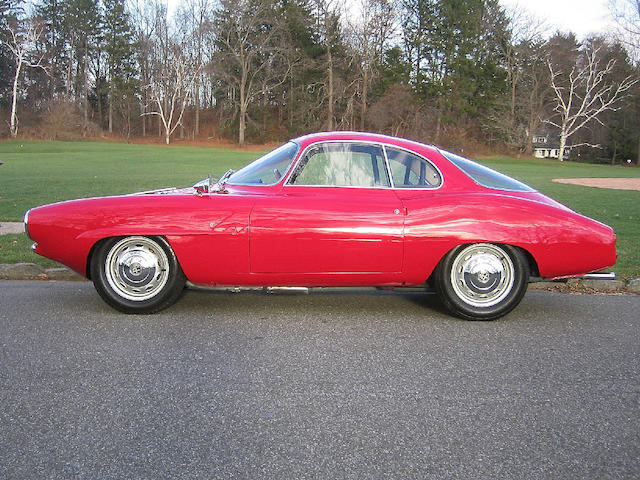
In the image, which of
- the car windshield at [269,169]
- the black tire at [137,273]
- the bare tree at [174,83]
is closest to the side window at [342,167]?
the car windshield at [269,169]

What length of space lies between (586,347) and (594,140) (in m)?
71.0

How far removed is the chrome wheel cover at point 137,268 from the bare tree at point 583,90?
187ft

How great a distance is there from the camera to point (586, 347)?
12.0 ft

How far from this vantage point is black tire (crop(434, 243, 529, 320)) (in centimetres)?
418

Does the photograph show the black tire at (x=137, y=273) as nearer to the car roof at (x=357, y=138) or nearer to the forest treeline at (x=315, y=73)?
the car roof at (x=357, y=138)

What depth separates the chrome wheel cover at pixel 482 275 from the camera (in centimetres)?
420

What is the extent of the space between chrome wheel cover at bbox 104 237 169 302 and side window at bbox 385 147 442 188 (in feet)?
6.48

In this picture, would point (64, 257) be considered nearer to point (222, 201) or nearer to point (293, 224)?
point (222, 201)

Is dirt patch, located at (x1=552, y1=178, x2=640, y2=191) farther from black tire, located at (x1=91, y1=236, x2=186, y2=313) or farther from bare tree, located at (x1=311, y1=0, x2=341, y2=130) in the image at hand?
bare tree, located at (x1=311, y1=0, x2=341, y2=130)

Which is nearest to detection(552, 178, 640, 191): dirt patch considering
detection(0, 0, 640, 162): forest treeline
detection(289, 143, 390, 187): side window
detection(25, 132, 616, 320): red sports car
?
detection(25, 132, 616, 320): red sports car

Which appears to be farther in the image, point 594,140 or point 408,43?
point 594,140

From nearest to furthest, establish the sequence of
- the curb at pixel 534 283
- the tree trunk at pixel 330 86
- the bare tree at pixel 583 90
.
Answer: the curb at pixel 534 283 → the bare tree at pixel 583 90 → the tree trunk at pixel 330 86

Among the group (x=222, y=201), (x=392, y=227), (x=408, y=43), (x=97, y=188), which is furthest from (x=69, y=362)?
(x=408, y=43)

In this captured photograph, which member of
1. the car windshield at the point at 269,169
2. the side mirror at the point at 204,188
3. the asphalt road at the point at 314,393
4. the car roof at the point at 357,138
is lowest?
the asphalt road at the point at 314,393
